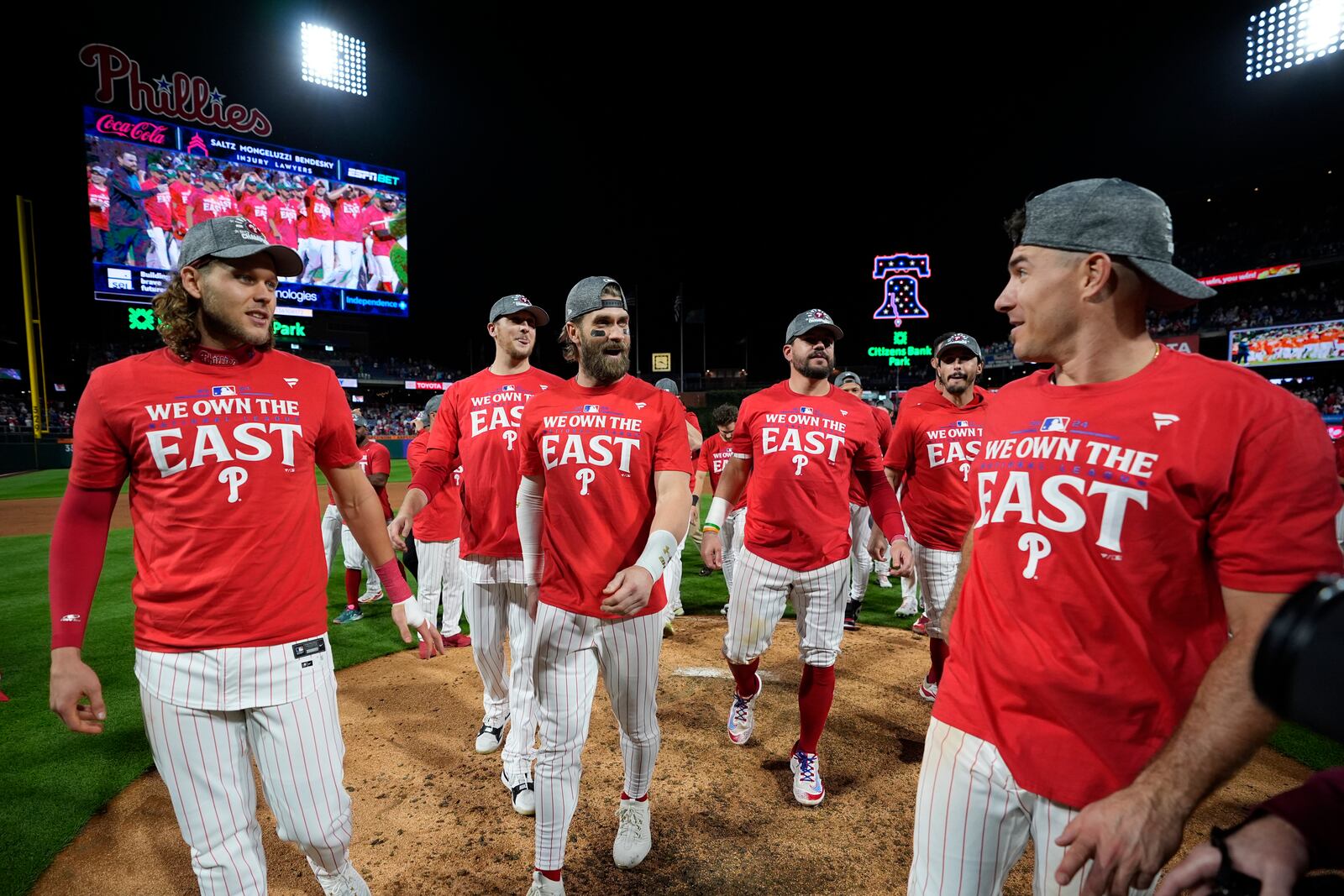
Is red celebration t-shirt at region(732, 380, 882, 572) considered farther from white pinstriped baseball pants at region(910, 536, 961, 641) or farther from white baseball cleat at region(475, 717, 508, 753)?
white baseball cleat at region(475, 717, 508, 753)

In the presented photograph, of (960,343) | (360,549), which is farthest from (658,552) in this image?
(360,549)

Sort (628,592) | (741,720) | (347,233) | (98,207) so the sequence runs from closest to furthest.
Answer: (628,592) < (741,720) < (98,207) < (347,233)

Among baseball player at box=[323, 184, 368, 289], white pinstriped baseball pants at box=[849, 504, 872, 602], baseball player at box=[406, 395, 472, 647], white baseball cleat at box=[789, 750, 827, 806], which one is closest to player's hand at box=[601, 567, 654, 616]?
white baseball cleat at box=[789, 750, 827, 806]

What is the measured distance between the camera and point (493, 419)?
4109 millimetres

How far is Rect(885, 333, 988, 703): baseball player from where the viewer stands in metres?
4.88

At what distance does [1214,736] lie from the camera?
4.20ft

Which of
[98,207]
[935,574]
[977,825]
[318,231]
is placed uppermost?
[318,231]

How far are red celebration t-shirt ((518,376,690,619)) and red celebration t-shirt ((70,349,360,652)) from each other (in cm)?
104

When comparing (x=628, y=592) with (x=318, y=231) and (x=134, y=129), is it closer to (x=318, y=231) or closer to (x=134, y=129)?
(x=318, y=231)

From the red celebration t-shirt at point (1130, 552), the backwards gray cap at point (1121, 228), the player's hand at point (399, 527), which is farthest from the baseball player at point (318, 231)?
the red celebration t-shirt at point (1130, 552)

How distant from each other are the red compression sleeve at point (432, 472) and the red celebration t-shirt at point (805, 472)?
215 centimetres

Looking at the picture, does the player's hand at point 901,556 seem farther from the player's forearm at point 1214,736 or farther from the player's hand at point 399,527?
the player's hand at point 399,527

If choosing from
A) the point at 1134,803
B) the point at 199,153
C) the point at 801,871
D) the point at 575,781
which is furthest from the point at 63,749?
the point at 199,153

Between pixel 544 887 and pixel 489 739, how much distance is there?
1.73m
